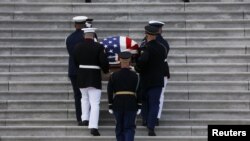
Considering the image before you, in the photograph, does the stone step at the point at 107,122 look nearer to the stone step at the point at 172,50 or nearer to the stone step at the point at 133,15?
the stone step at the point at 172,50

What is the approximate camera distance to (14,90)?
52.3ft

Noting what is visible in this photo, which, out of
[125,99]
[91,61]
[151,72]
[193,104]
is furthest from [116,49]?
[193,104]

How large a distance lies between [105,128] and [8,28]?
14.8ft

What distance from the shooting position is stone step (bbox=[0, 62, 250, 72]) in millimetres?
16219

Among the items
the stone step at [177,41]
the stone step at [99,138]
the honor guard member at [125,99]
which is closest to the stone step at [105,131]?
the stone step at [99,138]

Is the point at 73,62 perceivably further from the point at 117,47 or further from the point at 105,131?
the point at 105,131

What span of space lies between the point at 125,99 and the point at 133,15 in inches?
200

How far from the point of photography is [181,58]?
54.4 feet

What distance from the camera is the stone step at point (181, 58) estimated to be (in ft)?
54.1

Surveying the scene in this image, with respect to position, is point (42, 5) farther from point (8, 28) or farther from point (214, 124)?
point (214, 124)

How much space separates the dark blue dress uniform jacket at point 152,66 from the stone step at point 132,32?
10.7 ft

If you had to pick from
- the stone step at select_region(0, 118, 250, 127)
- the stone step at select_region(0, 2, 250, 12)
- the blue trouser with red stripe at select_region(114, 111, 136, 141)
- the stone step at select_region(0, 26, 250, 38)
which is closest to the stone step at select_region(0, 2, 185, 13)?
the stone step at select_region(0, 2, 250, 12)

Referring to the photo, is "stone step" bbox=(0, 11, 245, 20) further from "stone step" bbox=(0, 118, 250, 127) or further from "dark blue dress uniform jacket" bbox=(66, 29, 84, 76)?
"stone step" bbox=(0, 118, 250, 127)

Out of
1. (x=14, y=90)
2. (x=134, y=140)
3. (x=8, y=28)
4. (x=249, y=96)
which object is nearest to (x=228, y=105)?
(x=249, y=96)
